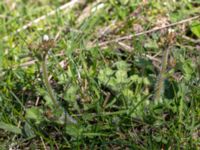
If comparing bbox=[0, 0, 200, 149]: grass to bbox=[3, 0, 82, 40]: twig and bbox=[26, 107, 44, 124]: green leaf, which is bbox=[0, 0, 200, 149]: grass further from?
bbox=[3, 0, 82, 40]: twig

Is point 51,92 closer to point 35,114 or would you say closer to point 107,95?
point 35,114

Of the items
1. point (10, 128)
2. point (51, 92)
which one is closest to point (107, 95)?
point (51, 92)

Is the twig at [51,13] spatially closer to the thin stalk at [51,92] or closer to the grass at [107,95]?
the grass at [107,95]

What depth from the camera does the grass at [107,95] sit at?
2021mm

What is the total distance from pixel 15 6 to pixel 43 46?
174 cm

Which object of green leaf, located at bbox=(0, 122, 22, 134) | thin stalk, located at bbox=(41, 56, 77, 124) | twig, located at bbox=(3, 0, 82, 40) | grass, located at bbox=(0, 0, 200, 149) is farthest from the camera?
twig, located at bbox=(3, 0, 82, 40)

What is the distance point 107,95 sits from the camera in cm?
221

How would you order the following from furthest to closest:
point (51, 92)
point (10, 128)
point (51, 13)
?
point (51, 13) → point (10, 128) → point (51, 92)

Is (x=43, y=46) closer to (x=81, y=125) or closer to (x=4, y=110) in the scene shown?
(x=81, y=125)

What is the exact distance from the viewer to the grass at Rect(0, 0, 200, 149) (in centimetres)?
202

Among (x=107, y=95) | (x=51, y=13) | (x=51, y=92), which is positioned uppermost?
(x=51, y=13)

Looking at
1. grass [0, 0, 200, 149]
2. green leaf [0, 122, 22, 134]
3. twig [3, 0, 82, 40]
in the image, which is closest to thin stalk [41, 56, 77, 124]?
grass [0, 0, 200, 149]

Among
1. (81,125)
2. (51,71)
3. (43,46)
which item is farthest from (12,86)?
(43,46)

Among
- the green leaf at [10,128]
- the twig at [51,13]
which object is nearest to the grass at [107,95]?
the green leaf at [10,128]
